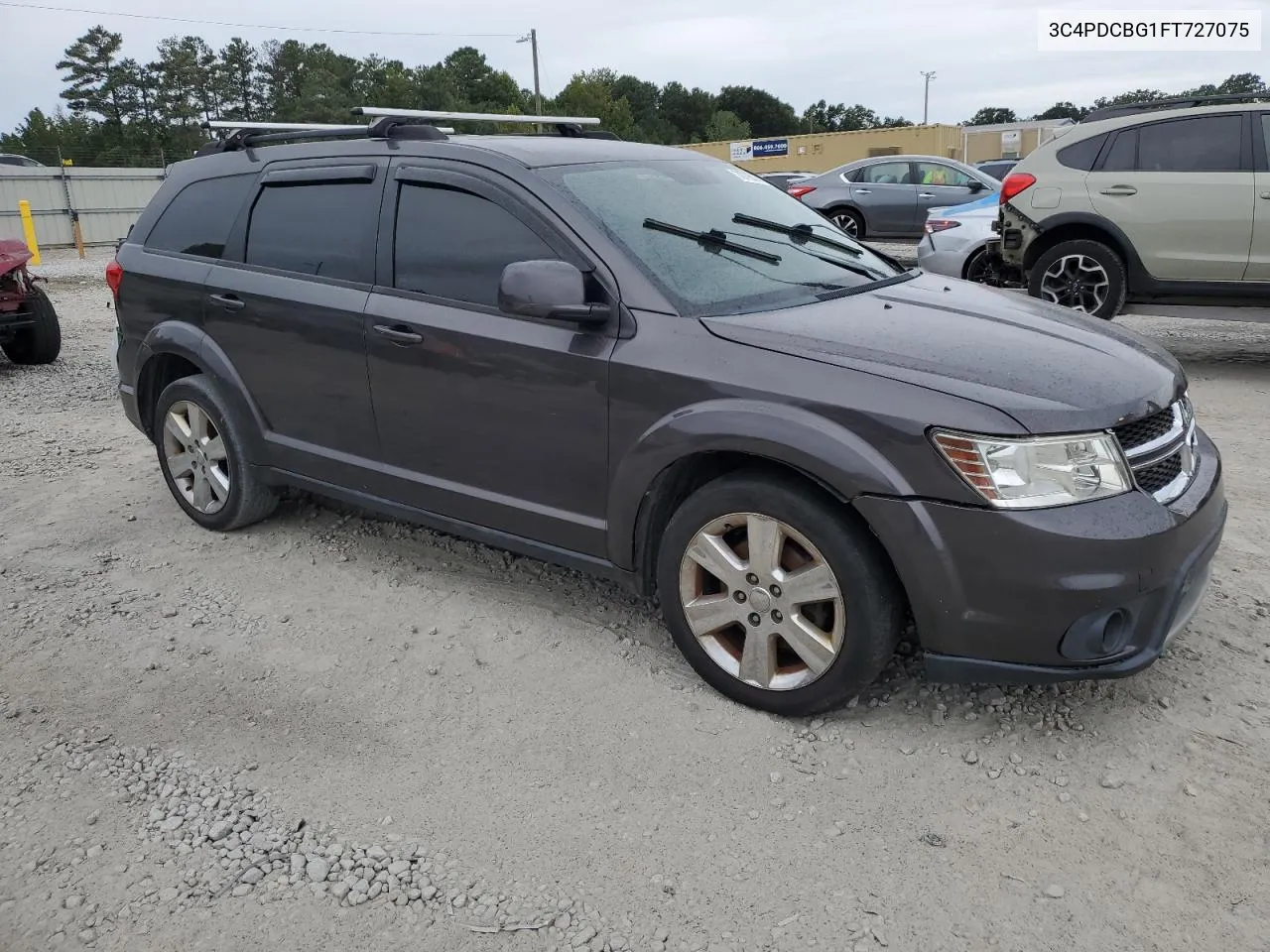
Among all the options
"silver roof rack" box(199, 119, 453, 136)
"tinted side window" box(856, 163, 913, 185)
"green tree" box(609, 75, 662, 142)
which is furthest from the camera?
"green tree" box(609, 75, 662, 142)

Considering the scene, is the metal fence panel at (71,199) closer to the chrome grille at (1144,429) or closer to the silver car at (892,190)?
the silver car at (892,190)

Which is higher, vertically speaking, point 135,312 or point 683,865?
point 135,312

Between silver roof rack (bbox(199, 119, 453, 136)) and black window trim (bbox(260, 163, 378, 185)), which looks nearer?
black window trim (bbox(260, 163, 378, 185))

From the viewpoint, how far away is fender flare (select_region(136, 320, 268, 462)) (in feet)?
14.3

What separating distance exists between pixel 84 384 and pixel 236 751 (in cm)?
648

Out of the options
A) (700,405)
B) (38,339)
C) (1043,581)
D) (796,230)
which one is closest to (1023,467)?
(1043,581)

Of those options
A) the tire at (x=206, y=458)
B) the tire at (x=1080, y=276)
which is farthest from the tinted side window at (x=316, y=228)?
the tire at (x=1080, y=276)

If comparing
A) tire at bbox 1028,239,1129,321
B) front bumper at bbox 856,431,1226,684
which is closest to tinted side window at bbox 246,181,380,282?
front bumper at bbox 856,431,1226,684

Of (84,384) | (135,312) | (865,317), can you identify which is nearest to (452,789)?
(865,317)

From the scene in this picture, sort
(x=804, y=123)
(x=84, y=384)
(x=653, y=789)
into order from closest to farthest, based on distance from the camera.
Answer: (x=653, y=789)
(x=84, y=384)
(x=804, y=123)

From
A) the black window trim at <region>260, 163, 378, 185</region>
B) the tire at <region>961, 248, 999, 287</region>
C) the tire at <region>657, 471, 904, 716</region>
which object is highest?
the black window trim at <region>260, 163, 378, 185</region>

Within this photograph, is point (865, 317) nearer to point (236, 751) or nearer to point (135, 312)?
point (236, 751)

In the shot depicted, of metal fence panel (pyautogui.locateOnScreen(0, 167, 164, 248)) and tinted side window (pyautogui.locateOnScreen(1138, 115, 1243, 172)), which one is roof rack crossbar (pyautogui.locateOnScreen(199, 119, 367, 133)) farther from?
metal fence panel (pyautogui.locateOnScreen(0, 167, 164, 248))

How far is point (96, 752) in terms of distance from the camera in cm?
304
